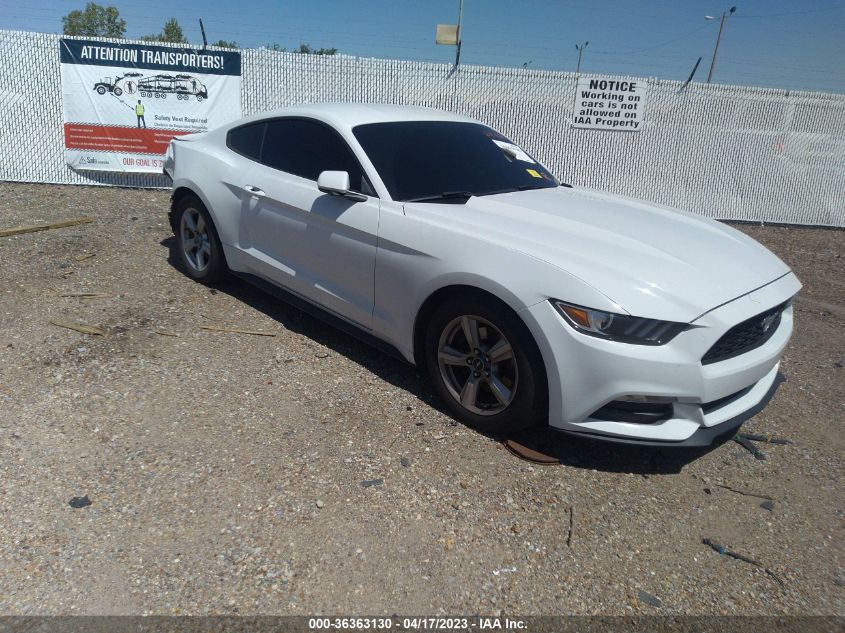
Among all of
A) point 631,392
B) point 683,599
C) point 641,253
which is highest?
point 641,253

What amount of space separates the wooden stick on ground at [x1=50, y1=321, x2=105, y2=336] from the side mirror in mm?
1957

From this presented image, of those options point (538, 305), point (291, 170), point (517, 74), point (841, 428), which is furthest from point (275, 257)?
point (517, 74)

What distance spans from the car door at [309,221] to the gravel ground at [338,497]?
51cm

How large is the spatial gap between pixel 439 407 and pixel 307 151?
199 centimetres

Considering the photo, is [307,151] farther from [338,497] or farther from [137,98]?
[137,98]

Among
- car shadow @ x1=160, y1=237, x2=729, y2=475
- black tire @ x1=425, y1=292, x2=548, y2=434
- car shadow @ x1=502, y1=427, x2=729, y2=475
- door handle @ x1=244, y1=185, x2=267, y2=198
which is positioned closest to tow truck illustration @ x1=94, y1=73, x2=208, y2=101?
car shadow @ x1=160, y1=237, x2=729, y2=475

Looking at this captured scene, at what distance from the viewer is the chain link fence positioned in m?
9.57

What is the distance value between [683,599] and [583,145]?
8757 mm

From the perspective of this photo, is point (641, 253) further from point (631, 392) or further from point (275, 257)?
point (275, 257)

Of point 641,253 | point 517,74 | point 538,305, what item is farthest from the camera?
point 517,74

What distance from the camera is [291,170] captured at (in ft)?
14.7

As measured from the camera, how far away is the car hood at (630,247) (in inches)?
116

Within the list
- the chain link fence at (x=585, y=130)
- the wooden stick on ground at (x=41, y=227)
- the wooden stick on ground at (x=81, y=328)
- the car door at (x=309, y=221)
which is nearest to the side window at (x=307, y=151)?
the car door at (x=309, y=221)

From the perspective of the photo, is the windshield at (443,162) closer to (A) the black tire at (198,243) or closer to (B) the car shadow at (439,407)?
(B) the car shadow at (439,407)
